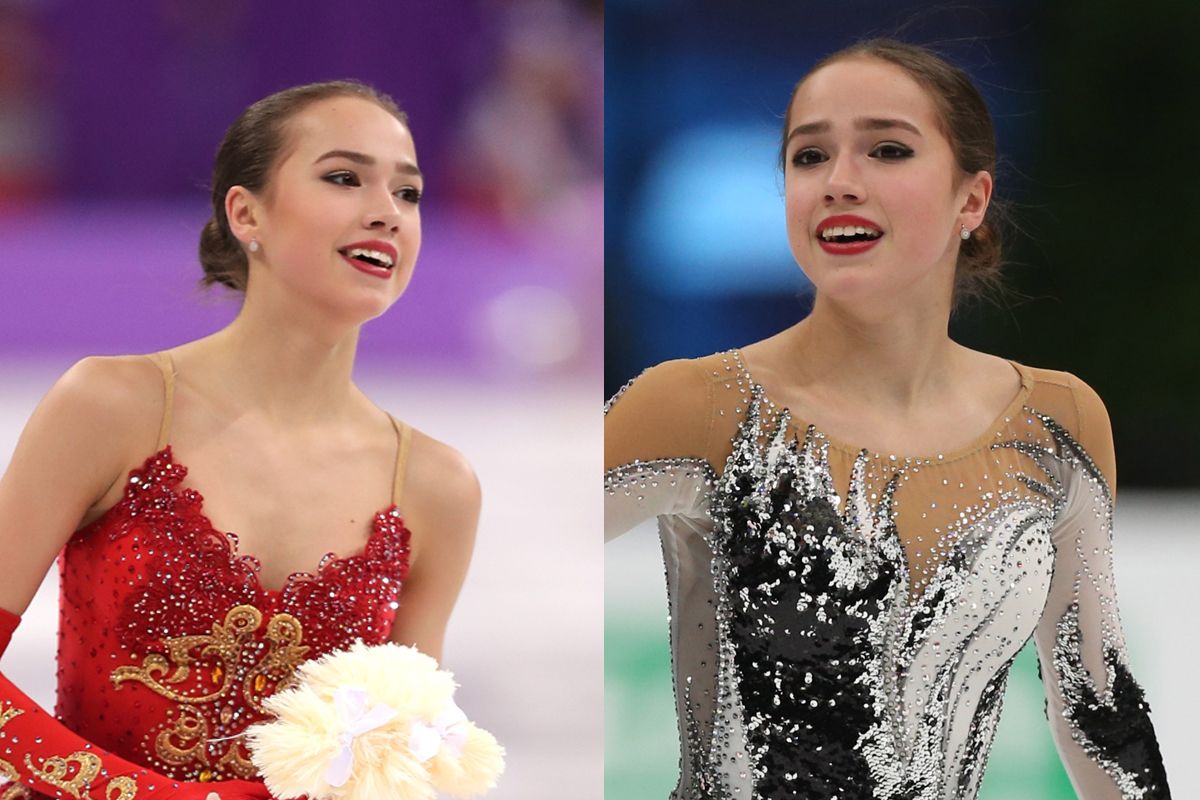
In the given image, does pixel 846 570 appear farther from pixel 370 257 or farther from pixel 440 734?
pixel 370 257

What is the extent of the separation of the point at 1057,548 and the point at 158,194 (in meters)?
1.38

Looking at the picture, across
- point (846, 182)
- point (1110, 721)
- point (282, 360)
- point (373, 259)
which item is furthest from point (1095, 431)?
point (282, 360)

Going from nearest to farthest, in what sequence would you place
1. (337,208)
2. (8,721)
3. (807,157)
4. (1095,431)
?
(8,721), (337,208), (807,157), (1095,431)

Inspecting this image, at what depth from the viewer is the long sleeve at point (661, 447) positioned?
2266 mm

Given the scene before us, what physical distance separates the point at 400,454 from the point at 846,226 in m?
0.70

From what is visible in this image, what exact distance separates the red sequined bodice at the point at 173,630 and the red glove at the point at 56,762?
0.07 metres

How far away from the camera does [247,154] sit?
214 centimetres

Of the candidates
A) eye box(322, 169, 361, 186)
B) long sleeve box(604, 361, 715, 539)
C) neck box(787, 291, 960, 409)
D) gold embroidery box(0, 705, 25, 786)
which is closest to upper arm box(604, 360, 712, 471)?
long sleeve box(604, 361, 715, 539)

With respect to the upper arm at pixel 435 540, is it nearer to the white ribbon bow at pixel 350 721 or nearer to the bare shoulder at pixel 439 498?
the bare shoulder at pixel 439 498

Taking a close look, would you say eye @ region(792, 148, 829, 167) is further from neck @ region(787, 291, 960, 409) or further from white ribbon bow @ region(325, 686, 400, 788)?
white ribbon bow @ region(325, 686, 400, 788)

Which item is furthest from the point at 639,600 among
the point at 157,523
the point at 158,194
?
the point at 158,194

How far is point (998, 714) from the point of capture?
2.34m

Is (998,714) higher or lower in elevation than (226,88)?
lower

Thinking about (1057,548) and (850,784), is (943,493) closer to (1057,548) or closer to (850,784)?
(1057,548)
